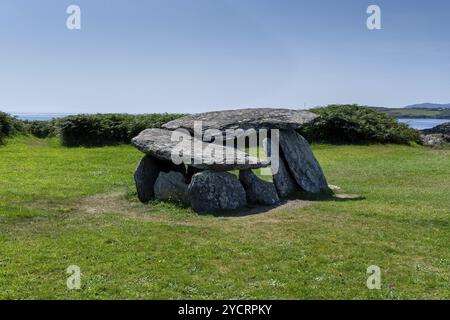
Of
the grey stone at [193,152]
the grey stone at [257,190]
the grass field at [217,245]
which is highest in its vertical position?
the grey stone at [193,152]

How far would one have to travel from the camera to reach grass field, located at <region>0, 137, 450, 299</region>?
8914 mm

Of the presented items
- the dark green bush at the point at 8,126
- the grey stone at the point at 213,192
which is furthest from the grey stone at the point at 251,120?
the dark green bush at the point at 8,126

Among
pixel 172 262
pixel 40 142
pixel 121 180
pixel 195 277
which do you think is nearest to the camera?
pixel 195 277

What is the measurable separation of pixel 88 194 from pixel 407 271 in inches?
468

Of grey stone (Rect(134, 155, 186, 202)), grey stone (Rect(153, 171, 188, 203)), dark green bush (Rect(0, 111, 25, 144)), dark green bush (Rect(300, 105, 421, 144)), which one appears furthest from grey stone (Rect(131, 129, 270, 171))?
dark green bush (Rect(0, 111, 25, 144))

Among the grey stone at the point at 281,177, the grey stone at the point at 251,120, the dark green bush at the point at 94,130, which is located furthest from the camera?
the dark green bush at the point at 94,130

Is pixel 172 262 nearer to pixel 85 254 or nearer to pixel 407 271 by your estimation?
pixel 85 254

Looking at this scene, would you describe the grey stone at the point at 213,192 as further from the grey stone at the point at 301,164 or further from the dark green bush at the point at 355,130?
the dark green bush at the point at 355,130

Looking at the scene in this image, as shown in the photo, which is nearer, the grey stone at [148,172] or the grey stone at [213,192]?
the grey stone at [213,192]

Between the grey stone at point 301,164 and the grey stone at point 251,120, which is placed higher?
the grey stone at point 251,120

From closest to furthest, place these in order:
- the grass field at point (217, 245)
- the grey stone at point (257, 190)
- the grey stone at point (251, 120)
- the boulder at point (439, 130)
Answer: the grass field at point (217, 245) < the grey stone at point (257, 190) < the grey stone at point (251, 120) < the boulder at point (439, 130)

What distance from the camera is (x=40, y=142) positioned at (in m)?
38.2

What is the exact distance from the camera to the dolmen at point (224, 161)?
15508mm
